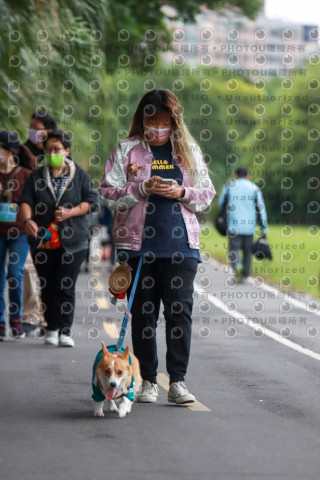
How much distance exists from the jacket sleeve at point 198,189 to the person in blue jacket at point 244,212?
11893 millimetres

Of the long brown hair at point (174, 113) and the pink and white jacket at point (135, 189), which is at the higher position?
the long brown hair at point (174, 113)

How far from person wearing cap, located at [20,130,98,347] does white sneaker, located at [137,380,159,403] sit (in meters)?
3.30

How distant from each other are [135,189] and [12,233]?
13.8 feet

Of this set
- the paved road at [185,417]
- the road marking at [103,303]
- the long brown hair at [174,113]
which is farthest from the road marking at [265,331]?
the long brown hair at [174,113]

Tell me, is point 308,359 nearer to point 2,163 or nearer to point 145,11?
point 2,163

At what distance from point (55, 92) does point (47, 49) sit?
3.08m

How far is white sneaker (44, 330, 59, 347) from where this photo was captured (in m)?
11.6

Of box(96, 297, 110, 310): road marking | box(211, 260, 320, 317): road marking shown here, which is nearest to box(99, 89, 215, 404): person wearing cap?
box(211, 260, 320, 317): road marking

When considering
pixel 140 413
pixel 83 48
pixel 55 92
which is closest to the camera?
pixel 140 413

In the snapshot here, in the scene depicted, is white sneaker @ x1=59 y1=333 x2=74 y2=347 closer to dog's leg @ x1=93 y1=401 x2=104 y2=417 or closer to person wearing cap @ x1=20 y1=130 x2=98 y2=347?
person wearing cap @ x1=20 y1=130 x2=98 y2=347

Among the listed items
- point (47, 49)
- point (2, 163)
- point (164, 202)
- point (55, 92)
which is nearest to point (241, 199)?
point (55, 92)

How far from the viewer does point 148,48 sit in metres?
27.2

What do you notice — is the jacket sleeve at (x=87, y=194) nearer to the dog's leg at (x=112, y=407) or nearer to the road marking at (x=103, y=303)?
the dog's leg at (x=112, y=407)

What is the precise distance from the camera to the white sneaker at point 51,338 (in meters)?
11.6
